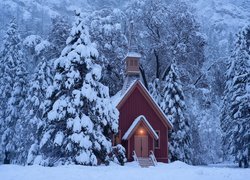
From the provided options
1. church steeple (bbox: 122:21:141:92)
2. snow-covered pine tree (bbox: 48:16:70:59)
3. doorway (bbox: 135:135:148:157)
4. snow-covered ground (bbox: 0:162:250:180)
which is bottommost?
snow-covered ground (bbox: 0:162:250:180)

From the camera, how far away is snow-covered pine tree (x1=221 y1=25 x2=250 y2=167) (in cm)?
3309

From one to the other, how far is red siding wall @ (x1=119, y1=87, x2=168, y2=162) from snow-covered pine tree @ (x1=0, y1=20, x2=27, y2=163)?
12200 millimetres

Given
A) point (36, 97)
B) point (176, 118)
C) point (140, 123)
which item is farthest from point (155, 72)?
point (36, 97)

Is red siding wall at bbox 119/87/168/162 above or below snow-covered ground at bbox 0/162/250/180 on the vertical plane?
above

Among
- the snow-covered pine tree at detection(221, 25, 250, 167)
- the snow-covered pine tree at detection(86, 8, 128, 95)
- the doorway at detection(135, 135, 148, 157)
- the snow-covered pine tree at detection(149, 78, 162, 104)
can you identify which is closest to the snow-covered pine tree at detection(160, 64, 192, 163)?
the snow-covered pine tree at detection(149, 78, 162, 104)

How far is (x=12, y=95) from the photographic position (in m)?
40.2

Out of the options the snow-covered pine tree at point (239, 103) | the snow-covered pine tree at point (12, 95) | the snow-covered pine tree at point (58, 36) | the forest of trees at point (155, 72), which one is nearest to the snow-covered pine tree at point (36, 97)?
the forest of trees at point (155, 72)

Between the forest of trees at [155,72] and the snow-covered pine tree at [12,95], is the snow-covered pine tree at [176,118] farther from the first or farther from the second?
the snow-covered pine tree at [12,95]

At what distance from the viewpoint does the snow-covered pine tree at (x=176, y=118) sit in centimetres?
3672

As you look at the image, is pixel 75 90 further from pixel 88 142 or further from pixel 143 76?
pixel 143 76

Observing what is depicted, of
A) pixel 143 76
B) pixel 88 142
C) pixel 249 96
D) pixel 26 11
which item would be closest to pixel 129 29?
pixel 143 76

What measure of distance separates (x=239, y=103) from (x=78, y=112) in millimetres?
18123

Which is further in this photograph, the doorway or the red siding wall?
the red siding wall

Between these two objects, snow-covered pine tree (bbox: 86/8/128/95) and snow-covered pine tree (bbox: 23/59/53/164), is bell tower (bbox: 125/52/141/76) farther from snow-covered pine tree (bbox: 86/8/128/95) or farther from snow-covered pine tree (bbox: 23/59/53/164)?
snow-covered pine tree (bbox: 23/59/53/164)
